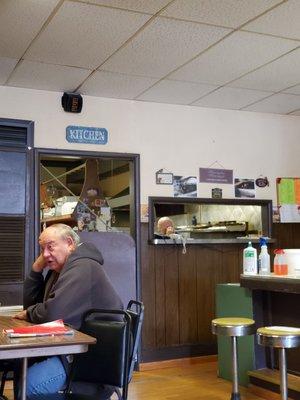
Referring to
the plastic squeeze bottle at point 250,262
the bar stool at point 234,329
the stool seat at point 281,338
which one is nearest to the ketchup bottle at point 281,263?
the plastic squeeze bottle at point 250,262

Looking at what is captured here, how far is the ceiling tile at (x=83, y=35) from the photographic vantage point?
11.5 feet

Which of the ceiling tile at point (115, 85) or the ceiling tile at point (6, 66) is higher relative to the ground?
the ceiling tile at point (115, 85)

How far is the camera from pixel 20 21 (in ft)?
11.8

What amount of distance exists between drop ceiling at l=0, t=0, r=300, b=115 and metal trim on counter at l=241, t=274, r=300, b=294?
1.85 m

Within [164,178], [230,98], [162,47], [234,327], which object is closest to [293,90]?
[230,98]

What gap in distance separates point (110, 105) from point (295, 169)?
2.44 metres

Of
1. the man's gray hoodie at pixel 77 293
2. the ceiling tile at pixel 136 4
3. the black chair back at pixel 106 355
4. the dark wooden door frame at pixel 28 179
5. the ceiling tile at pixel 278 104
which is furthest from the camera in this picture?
the ceiling tile at pixel 278 104

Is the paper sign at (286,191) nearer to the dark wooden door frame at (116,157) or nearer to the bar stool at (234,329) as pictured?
the dark wooden door frame at (116,157)

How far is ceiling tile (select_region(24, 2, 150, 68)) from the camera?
3.49 m

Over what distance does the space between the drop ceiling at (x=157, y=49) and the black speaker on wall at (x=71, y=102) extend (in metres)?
0.07

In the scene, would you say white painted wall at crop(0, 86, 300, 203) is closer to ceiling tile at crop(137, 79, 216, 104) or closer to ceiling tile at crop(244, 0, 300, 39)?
ceiling tile at crop(137, 79, 216, 104)

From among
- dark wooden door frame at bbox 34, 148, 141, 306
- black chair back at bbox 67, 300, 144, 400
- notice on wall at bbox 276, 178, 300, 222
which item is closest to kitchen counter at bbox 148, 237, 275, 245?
dark wooden door frame at bbox 34, 148, 141, 306

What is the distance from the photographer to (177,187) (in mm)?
5637

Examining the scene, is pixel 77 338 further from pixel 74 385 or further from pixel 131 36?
pixel 131 36
